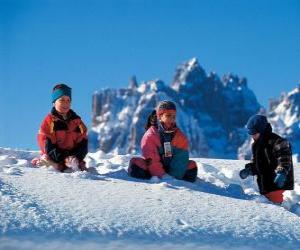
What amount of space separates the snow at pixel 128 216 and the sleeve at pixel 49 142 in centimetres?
44

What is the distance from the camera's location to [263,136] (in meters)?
7.46

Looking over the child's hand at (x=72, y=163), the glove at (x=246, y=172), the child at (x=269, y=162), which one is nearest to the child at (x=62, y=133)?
A: the child's hand at (x=72, y=163)

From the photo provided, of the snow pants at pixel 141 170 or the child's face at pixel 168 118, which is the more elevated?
the child's face at pixel 168 118

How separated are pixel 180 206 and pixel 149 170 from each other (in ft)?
5.50

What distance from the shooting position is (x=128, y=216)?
505cm

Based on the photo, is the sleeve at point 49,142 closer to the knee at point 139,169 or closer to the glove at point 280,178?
the knee at point 139,169

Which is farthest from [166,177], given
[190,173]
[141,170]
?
[190,173]

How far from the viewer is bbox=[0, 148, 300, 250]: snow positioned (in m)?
4.58

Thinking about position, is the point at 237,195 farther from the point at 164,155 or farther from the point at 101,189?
the point at 101,189

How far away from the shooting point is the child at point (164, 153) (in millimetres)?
7184

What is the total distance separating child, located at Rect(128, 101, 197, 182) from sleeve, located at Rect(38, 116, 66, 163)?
816 millimetres

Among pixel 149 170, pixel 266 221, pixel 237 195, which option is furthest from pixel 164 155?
pixel 266 221

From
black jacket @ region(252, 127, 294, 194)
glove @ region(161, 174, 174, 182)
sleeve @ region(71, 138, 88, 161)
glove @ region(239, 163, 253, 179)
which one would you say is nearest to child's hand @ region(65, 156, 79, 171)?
sleeve @ region(71, 138, 88, 161)

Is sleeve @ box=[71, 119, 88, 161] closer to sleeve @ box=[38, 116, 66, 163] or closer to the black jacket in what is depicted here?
sleeve @ box=[38, 116, 66, 163]
